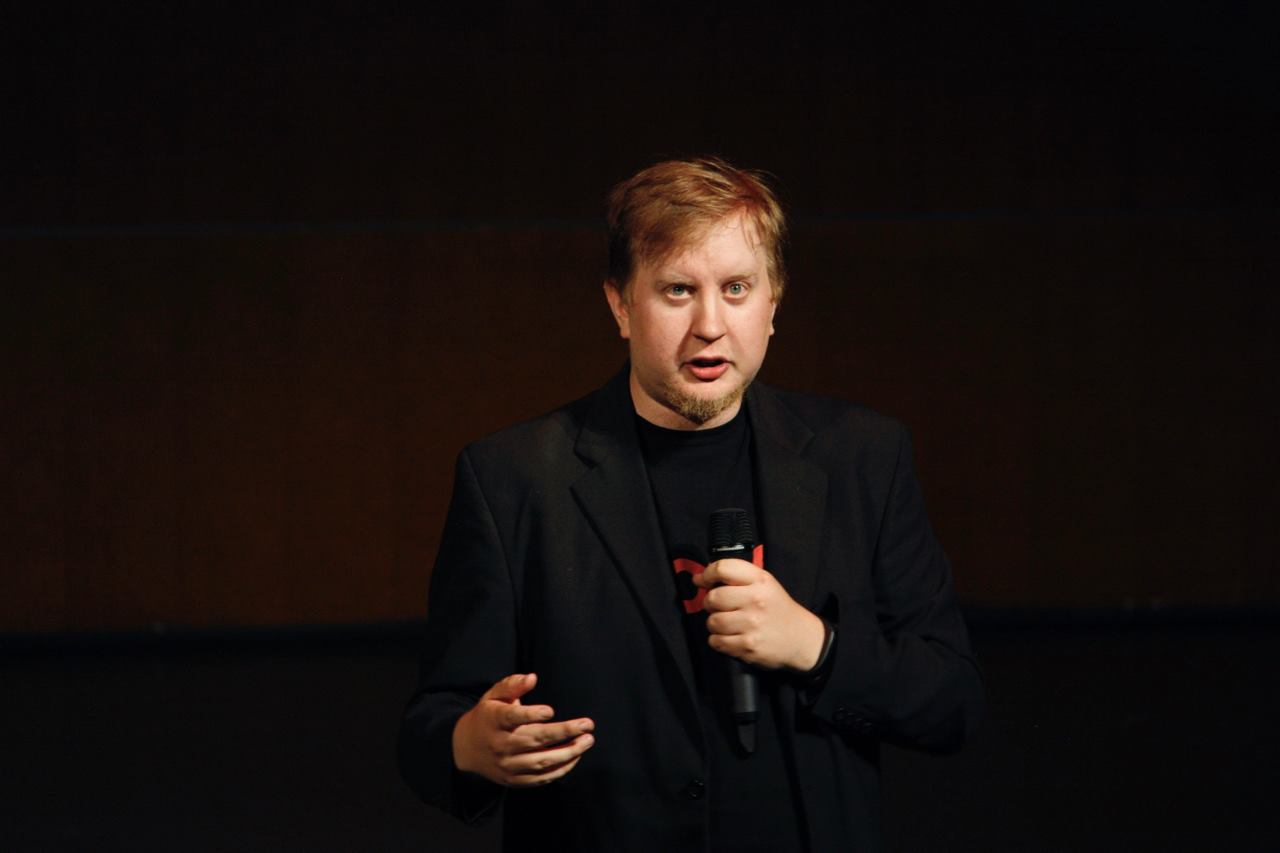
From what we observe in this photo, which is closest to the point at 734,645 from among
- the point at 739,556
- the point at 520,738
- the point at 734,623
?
the point at 734,623

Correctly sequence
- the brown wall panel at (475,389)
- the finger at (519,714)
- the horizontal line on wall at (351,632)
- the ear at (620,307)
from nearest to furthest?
the finger at (519,714)
the ear at (620,307)
the brown wall panel at (475,389)
the horizontal line on wall at (351,632)

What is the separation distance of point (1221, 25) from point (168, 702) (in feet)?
17.5

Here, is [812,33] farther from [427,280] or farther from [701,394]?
[701,394]

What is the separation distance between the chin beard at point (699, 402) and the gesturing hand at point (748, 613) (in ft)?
0.77

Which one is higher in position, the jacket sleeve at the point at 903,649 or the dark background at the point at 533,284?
the dark background at the point at 533,284

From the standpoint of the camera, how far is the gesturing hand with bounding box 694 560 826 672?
1508mm

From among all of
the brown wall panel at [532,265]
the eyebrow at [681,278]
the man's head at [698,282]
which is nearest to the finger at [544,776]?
the man's head at [698,282]

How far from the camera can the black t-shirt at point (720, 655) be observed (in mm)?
1646

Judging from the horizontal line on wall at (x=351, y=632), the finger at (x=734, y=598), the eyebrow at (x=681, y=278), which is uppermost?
the eyebrow at (x=681, y=278)

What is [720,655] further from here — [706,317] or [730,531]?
[706,317]

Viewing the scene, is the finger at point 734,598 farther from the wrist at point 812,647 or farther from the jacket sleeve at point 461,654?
the jacket sleeve at point 461,654

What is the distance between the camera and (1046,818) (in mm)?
4383

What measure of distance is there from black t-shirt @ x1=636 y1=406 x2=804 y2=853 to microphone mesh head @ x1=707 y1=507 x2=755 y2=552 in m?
0.08

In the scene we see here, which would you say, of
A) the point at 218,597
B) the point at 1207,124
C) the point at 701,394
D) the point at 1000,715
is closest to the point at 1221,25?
the point at 1207,124
